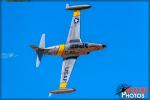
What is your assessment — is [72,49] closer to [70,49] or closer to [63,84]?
[70,49]

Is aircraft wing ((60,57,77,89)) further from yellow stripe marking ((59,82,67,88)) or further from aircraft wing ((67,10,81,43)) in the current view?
aircraft wing ((67,10,81,43))

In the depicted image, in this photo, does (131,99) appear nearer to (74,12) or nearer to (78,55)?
(78,55)

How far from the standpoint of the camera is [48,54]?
29.6 meters

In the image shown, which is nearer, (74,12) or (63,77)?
(63,77)

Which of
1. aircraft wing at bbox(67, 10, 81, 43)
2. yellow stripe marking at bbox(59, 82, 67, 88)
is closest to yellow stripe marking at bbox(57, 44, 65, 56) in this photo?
aircraft wing at bbox(67, 10, 81, 43)

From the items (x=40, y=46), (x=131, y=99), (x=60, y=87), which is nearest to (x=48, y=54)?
(x=40, y=46)

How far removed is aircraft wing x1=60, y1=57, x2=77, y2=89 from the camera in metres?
28.0

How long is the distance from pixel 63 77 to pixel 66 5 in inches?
186

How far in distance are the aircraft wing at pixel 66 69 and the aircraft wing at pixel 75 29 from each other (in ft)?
4.04

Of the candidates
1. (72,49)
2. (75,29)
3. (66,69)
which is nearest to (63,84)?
(66,69)

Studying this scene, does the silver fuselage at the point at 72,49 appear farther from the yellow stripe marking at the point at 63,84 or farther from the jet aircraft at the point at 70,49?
the yellow stripe marking at the point at 63,84

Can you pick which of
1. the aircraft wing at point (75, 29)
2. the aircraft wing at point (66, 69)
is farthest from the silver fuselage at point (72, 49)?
the aircraft wing at point (75, 29)

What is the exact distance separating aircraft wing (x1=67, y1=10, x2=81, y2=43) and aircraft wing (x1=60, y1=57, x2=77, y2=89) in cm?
123

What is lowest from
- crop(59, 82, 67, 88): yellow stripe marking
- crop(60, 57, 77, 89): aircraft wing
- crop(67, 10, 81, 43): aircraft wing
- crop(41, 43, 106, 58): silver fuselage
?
crop(59, 82, 67, 88): yellow stripe marking
